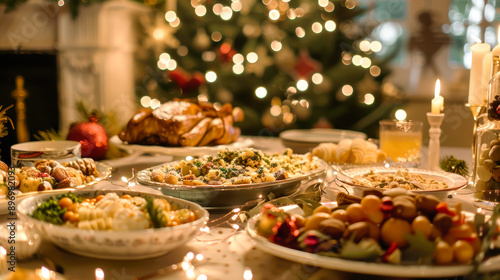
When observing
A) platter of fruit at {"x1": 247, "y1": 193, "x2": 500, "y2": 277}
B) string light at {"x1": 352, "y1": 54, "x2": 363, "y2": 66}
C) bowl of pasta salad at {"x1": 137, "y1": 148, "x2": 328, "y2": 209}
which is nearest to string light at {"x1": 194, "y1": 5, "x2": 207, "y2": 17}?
string light at {"x1": 352, "y1": 54, "x2": 363, "y2": 66}

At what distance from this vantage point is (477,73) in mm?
1352

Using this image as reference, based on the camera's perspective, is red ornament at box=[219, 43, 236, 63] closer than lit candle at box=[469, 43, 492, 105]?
No

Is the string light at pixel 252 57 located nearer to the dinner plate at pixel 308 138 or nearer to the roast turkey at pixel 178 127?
the dinner plate at pixel 308 138

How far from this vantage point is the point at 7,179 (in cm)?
98

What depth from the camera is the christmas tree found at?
9.83 feet

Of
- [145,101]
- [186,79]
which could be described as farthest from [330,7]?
[145,101]

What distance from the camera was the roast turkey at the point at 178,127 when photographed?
1.54 metres

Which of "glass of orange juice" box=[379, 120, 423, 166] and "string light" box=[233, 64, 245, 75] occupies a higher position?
"string light" box=[233, 64, 245, 75]

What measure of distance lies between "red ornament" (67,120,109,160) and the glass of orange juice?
92 cm

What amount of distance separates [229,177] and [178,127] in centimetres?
47

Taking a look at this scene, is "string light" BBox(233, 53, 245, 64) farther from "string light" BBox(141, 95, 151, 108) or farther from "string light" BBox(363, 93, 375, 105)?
"string light" BBox(363, 93, 375, 105)

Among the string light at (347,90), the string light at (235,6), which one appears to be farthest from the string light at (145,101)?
the string light at (347,90)

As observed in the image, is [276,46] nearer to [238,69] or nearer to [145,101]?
[238,69]

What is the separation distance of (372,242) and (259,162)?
55cm
